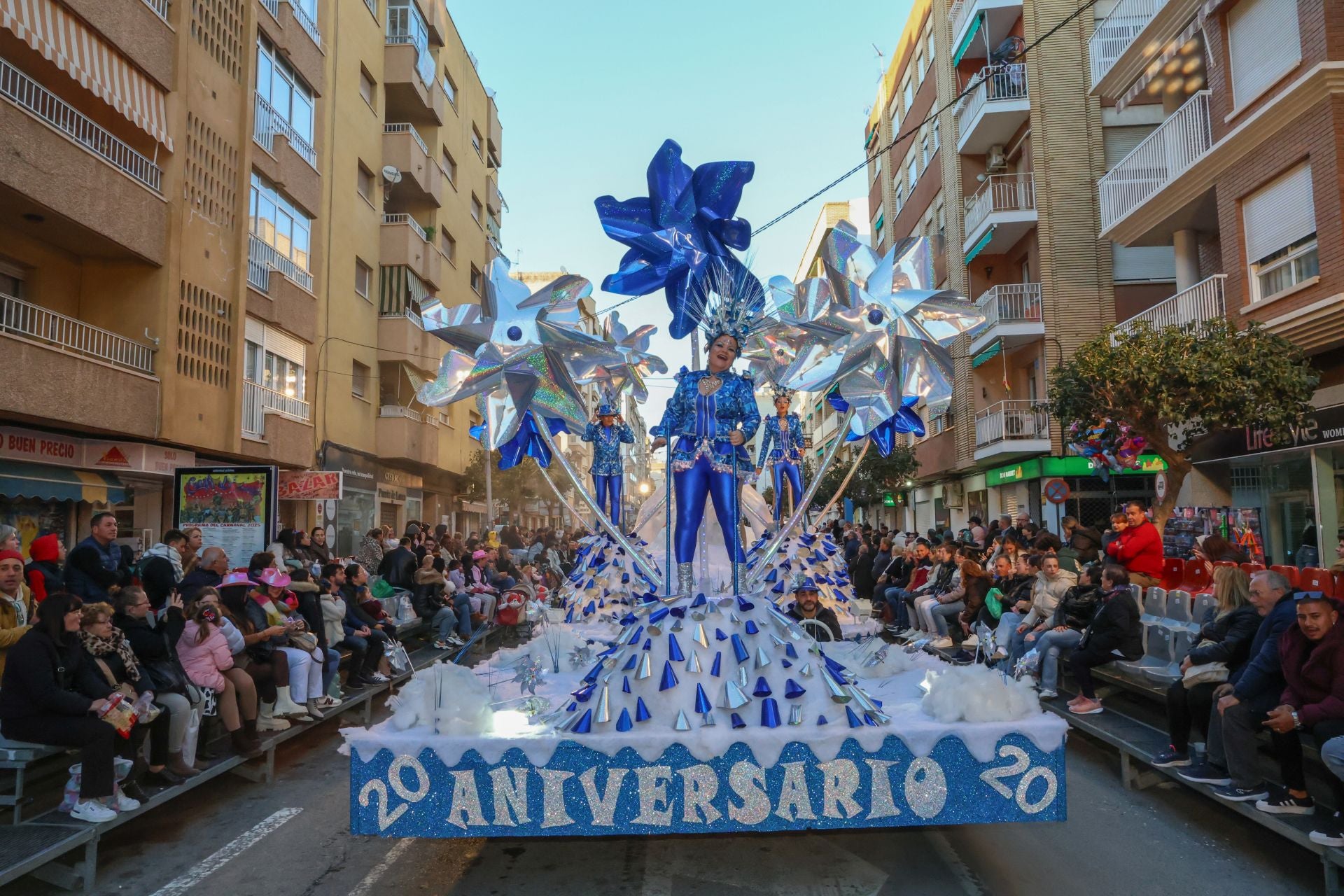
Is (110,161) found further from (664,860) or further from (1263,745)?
(1263,745)

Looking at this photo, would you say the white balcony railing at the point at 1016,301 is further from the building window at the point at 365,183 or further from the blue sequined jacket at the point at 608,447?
the blue sequined jacket at the point at 608,447

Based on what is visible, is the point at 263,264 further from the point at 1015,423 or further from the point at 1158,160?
the point at 1015,423

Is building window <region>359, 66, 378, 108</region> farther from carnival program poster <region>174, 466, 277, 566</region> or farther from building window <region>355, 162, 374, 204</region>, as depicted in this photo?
carnival program poster <region>174, 466, 277, 566</region>

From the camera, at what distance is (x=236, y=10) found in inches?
625

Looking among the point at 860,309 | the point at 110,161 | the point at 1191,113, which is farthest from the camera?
the point at 1191,113

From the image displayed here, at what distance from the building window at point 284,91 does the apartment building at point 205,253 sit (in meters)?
0.06

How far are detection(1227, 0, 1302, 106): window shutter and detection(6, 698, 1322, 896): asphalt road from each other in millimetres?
11762

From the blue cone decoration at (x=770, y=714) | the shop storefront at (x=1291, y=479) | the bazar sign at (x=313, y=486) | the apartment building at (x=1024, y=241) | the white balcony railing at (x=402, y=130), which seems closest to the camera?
the blue cone decoration at (x=770, y=714)

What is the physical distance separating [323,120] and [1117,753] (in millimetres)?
19179

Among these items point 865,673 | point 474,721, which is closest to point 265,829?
point 474,721

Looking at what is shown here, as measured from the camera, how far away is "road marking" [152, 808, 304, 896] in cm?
455

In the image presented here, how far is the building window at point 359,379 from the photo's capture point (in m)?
22.1

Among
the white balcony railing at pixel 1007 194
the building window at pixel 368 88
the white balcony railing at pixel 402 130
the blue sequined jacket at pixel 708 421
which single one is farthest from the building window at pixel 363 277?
the blue sequined jacket at pixel 708 421

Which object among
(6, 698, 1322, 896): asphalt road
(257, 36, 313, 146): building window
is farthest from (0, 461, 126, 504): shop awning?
(257, 36, 313, 146): building window
